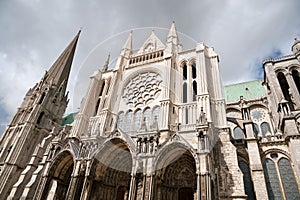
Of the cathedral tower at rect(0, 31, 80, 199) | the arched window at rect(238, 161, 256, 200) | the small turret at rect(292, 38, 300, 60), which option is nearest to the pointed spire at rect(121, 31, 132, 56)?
the cathedral tower at rect(0, 31, 80, 199)

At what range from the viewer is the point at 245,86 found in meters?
25.0

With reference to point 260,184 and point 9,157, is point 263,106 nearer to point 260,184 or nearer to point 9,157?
point 260,184

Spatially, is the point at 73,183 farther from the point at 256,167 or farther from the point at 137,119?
the point at 256,167

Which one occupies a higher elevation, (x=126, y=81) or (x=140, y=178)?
(x=126, y=81)

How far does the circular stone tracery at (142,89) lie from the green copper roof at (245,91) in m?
10.0

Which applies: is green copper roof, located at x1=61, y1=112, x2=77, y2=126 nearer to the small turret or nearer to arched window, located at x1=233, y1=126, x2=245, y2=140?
arched window, located at x1=233, y1=126, x2=245, y2=140

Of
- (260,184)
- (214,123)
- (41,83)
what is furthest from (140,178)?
(41,83)

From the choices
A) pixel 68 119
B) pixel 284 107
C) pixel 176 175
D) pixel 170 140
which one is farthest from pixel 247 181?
pixel 68 119

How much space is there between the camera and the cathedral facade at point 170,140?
36.2ft

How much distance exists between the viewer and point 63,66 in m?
36.6

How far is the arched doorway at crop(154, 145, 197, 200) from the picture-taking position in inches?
436

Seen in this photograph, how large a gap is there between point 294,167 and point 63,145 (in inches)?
587

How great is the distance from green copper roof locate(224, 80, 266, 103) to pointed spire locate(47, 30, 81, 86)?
26161 mm

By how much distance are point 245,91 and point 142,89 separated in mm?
13321
